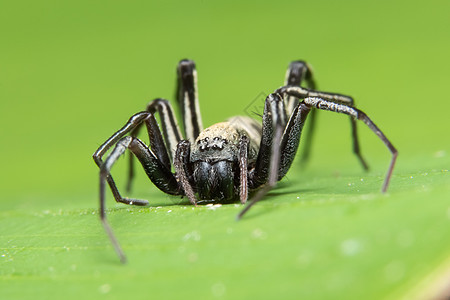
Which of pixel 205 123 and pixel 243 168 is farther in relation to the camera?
pixel 205 123

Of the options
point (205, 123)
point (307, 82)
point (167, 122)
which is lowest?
point (205, 123)

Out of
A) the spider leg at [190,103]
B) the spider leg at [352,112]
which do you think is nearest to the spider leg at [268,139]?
the spider leg at [352,112]

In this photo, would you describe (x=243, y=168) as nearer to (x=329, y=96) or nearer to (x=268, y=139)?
(x=268, y=139)

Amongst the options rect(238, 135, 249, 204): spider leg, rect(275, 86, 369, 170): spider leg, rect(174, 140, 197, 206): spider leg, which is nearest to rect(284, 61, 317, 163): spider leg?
rect(275, 86, 369, 170): spider leg

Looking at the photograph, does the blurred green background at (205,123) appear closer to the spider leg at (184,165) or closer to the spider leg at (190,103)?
the spider leg at (184,165)

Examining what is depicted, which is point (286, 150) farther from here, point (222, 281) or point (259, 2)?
point (259, 2)

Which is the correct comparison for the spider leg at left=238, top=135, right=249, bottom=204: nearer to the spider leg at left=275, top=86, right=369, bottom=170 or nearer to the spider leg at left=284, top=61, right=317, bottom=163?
the spider leg at left=275, top=86, right=369, bottom=170

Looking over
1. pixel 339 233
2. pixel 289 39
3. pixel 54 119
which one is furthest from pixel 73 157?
pixel 339 233

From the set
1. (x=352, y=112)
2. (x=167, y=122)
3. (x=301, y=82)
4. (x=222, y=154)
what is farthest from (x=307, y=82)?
(x=352, y=112)
